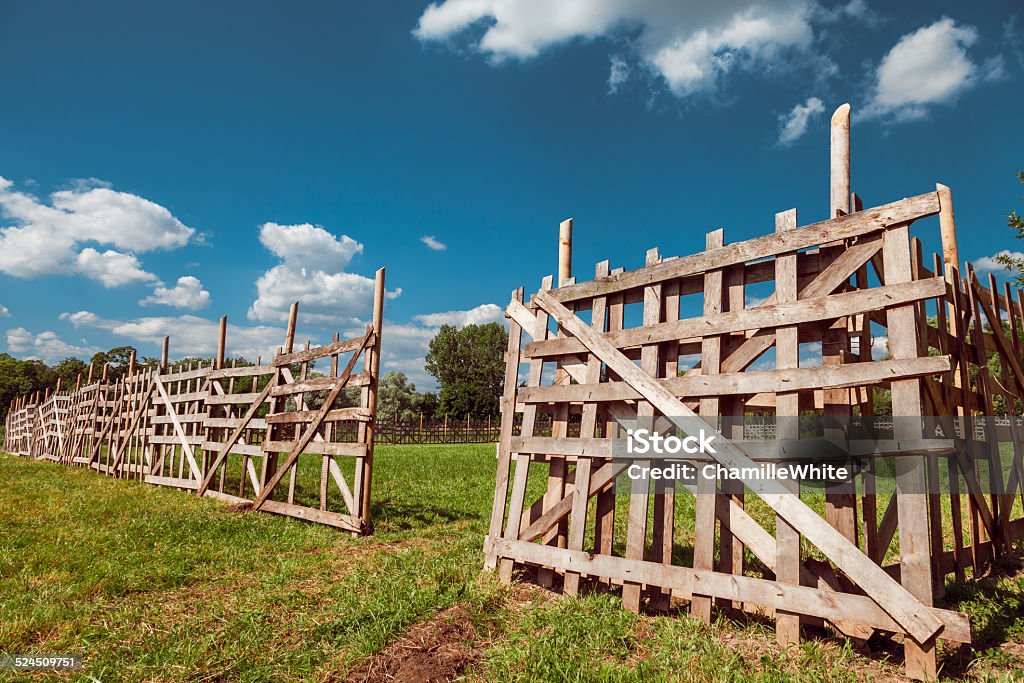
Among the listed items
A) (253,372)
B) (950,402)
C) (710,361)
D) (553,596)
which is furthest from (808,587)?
(253,372)

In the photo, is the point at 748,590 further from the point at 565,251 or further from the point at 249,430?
the point at 249,430

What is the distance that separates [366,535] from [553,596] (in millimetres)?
3556

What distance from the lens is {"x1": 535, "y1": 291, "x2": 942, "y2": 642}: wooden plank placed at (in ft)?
11.2

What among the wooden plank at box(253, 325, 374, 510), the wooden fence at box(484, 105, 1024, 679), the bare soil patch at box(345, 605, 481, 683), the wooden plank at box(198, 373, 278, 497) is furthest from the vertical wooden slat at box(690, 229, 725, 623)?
the wooden plank at box(198, 373, 278, 497)

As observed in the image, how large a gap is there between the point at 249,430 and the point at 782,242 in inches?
386

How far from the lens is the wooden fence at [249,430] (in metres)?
8.27

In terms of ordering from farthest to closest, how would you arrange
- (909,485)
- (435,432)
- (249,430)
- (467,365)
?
(467,365) → (435,432) → (249,430) → (909,485)

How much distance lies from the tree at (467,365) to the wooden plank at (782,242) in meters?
58.3

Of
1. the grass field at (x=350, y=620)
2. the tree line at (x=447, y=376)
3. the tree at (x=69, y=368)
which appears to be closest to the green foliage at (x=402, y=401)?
the tree line at (x=447, y=376)

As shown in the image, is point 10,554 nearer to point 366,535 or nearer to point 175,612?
point 175,612

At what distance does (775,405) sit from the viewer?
15.6 ft

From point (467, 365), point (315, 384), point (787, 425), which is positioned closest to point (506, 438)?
point (787, 425)

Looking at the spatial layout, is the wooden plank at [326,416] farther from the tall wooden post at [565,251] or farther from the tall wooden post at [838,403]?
the tall wooden post at [838,403]

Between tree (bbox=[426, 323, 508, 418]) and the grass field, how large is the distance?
5610 cm
